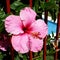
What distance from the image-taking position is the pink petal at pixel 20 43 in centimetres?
129

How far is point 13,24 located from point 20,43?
10 cm

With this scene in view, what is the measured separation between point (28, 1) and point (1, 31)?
30 centimetres

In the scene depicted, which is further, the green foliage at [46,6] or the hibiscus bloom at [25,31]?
the green foliage at [46,6]

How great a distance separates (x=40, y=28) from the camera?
4.52ft

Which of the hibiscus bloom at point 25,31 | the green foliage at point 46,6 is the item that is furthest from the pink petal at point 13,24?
the green foliage at point 46,6

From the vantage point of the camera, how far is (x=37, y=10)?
1.61m

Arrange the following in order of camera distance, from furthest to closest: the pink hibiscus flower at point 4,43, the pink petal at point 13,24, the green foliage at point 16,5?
the green foliage at point 16,5
the pink hibiscus flower at point 4,43
the pink petal at point 13,24

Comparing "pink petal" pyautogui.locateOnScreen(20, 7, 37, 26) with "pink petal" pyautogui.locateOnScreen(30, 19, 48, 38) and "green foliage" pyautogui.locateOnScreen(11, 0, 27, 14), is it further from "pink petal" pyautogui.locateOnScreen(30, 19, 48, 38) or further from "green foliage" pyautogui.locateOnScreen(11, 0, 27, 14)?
"green foliage" pyautogui.locateOnScreen(11, 0, 27, 14)

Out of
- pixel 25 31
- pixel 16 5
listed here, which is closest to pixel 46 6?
pixel 16 5

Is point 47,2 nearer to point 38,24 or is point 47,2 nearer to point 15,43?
point 38,24

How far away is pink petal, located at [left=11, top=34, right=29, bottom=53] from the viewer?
129 cm

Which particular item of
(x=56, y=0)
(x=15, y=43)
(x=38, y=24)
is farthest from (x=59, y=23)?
(x=15, y=43)

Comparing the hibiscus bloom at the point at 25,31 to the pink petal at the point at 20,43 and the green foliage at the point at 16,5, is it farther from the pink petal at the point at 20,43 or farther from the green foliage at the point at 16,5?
the green foliage at the point at 16,5

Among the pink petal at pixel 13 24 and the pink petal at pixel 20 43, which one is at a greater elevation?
the pink petal at pixel 13 24
